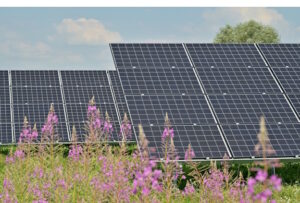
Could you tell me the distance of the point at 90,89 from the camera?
1030 inches

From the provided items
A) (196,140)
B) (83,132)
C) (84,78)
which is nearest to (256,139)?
(196,140)

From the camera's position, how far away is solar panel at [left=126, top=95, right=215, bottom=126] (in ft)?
46.7

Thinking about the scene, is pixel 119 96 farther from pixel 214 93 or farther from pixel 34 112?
pixel 214 93

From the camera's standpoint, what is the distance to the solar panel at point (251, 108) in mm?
14742

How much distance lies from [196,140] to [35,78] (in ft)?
49.1

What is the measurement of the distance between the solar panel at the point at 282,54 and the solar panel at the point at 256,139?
353 cm

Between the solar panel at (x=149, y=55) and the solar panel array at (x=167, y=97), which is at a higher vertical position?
the solar panel at (x=149, y=55)

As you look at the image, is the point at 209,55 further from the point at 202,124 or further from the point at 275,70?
the point at 202,124

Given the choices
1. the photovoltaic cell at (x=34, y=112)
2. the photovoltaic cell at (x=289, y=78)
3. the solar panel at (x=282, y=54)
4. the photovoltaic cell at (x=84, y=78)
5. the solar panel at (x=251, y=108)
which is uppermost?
the photovoltaic cell at (x=84, y=78)

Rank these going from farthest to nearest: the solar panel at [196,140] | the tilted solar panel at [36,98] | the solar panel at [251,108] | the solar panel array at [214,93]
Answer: the tilted solar panel at [36,98] → the solar panel at [251,108] → the solar panel array at [214,93] → the solar panel at [196,140]

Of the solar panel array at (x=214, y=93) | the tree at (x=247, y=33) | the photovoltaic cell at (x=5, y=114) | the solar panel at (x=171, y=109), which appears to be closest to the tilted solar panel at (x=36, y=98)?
the photovoltaic cell at (x=5, y=114)

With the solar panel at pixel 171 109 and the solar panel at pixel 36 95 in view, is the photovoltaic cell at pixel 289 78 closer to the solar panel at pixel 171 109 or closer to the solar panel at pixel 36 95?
the solar panel at pixel 171 109

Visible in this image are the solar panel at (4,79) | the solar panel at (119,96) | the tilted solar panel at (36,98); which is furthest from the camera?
the solar panel at (4,79)

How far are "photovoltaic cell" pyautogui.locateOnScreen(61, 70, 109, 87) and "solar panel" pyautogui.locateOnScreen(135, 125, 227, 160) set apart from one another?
1313 cm
